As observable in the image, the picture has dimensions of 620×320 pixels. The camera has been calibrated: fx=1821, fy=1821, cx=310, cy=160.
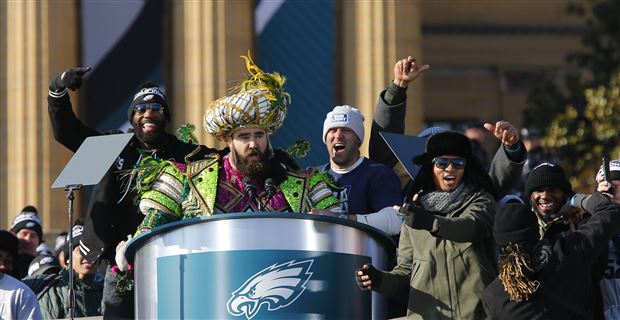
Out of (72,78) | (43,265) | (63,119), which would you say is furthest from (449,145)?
(43,265)

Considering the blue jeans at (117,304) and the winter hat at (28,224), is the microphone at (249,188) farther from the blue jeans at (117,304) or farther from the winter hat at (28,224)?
the winter hat at (28,224)

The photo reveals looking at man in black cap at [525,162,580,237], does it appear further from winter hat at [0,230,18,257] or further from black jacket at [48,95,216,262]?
winter hat at [0,230,18,257]

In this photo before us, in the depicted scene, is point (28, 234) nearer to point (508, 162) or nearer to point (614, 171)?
point (508, 162)

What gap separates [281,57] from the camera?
24.4 m

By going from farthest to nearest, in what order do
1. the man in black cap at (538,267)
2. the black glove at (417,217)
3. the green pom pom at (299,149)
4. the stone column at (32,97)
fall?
the stone column at (32,97) → the green pom pom at (299,149) → the man in black cap at (538,267) → the black glove at (417,217)

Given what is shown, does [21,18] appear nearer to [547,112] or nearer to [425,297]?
[547,112]

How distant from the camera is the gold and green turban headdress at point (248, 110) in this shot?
30.2ft

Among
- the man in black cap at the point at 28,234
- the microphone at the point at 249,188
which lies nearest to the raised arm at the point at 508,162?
the microphone at the point at 249,188

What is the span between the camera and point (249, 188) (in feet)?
30.2

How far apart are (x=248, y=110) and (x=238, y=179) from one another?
368 mm

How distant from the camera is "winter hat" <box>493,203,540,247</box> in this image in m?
8.99

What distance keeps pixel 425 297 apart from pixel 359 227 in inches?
28.2

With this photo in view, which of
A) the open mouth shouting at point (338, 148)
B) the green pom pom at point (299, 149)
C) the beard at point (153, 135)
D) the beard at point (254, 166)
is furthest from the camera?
the open mouth shouting at point (338, 148)

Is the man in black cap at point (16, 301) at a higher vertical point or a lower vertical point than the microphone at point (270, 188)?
lower
